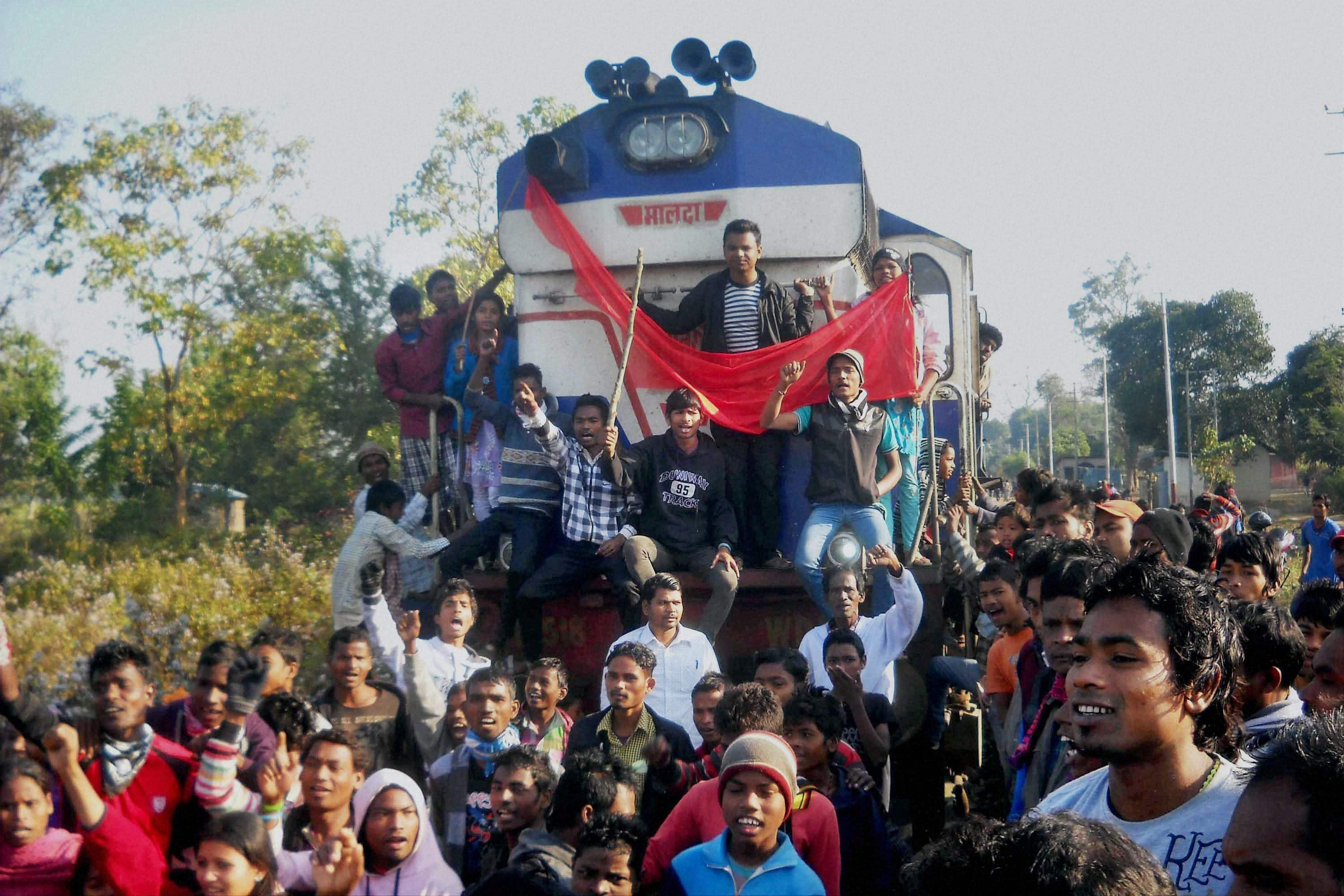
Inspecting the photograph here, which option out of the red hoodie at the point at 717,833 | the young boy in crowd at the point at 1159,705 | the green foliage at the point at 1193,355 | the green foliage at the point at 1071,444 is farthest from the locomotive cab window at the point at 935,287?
the green foliage at the point at 1071,444

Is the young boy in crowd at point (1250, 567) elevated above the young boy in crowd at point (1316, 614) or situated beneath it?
elevated above

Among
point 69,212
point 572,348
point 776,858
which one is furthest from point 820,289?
point 69,212

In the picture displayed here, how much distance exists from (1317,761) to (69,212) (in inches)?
813

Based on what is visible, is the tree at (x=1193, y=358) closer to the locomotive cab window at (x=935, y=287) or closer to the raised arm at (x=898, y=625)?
the locomotive cab window at (x=935, y=287)

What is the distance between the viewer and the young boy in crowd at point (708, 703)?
5117 mm

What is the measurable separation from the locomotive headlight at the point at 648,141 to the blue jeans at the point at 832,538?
242 cm

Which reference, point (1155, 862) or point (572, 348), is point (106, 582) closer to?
point (572, 348)

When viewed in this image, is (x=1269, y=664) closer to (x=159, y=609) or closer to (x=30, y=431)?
(x=159, y=609)

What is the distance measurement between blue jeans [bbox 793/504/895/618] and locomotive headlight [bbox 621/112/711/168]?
233 cm

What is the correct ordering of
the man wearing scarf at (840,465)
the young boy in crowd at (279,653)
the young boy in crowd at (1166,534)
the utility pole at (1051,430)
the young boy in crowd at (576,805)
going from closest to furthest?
the young boy in crowd at (576,805), the young boy in crowd at (279,653), the young boy in crowd at (1166,534), the man wearing scarf at (840,465), the utility pole at (1051,430)

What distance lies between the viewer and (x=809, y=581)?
6465 millimetres

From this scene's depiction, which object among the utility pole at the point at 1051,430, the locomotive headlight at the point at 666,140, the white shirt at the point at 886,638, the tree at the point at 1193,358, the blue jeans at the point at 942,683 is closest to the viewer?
the white shirt at the point at 886,638

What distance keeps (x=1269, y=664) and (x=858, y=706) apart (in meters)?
2.29

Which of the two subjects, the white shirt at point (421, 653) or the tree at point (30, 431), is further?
the tree at point (30, 431)
